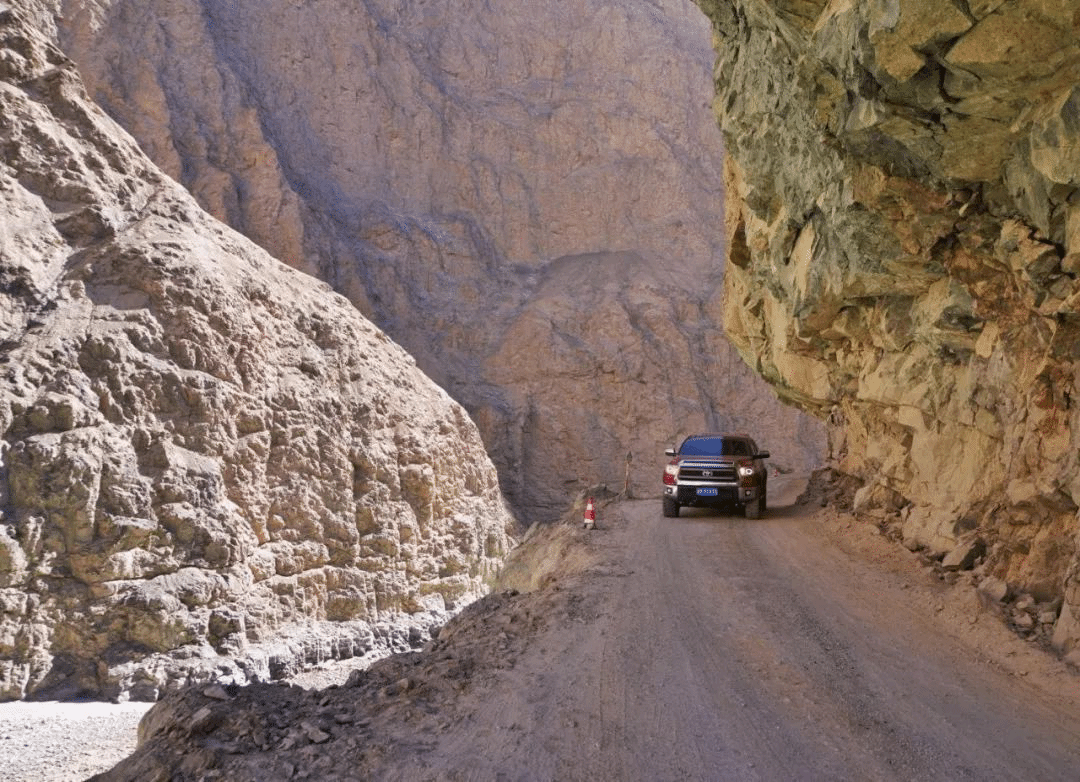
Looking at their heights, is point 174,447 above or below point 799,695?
above

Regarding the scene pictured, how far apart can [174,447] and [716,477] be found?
16.3m

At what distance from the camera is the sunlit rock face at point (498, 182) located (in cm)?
4216

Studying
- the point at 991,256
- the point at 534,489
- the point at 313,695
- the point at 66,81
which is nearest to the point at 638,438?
the point at 534,489

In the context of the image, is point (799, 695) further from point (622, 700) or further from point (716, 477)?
point (716, 477)

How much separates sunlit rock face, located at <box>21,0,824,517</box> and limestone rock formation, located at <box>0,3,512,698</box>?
12672mm

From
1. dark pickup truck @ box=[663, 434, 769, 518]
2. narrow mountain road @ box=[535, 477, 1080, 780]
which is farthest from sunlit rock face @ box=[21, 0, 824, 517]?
narrow mountain road @ box=[535, 477, 1080, 780]

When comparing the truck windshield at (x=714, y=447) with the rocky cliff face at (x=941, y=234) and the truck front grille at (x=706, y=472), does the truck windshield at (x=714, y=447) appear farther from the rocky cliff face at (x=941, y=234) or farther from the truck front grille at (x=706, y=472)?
the rocky cliff face at (x=941, y=234)

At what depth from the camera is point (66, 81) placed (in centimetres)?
2669

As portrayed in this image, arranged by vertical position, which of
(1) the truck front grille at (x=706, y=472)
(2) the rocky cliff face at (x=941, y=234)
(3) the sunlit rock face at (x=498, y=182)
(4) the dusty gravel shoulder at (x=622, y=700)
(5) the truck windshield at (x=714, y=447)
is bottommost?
(4) the dusty gravel shoulder at (x=622, y=700)

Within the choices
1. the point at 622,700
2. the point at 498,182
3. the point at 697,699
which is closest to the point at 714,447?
the point at 697,699

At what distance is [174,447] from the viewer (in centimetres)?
2194

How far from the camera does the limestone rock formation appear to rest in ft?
62.9

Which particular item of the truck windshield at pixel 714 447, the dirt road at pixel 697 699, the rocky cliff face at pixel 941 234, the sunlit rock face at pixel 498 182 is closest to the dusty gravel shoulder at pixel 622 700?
the dirt road at pixel 697 699

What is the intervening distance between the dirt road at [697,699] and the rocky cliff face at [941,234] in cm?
120
